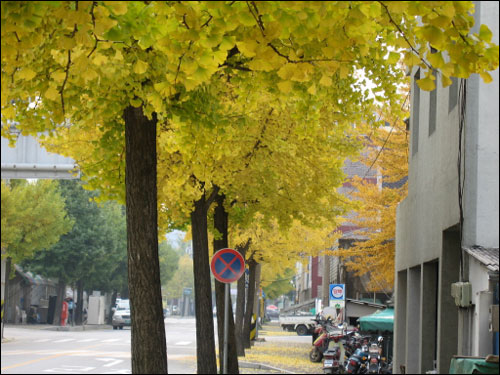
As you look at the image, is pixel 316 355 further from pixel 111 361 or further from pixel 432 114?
pixel 432 114

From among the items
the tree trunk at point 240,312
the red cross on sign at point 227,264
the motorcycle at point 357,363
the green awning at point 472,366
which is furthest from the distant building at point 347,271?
the green awning at point 472,366

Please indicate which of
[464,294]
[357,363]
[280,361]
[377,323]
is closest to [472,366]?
[464,294]

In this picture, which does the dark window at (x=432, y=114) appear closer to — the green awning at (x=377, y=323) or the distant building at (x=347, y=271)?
the distant building at (x=347, y=271)

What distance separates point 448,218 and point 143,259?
17.6 ft

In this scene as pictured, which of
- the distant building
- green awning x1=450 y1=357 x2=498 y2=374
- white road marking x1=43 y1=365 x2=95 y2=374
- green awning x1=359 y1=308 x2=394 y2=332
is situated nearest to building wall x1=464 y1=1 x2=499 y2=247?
green awning x1=450 y1=357 x2=498 y2=374

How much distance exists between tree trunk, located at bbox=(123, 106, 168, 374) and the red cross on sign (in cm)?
547

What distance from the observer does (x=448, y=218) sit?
533 inches

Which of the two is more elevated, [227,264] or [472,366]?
[227,264]

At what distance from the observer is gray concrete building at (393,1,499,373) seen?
11.8 metres

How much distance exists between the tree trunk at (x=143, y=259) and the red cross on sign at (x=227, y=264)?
5.47 m

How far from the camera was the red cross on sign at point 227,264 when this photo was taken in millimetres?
16062

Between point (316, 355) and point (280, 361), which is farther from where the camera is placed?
point (316, 355)

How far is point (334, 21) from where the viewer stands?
640 centimetres

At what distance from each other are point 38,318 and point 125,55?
6365cm
